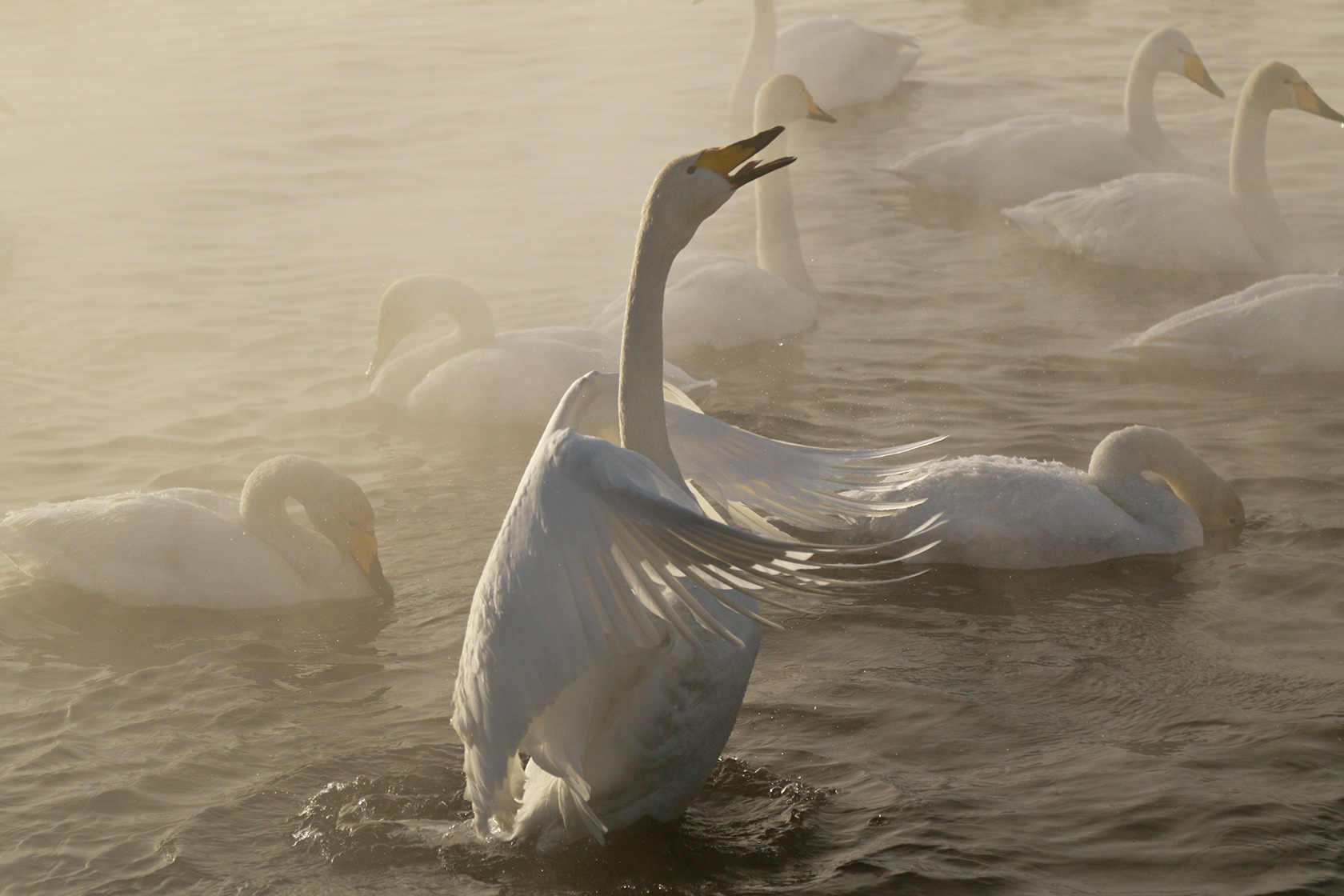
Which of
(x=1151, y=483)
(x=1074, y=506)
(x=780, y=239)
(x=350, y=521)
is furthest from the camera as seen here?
(x=780, y=239)

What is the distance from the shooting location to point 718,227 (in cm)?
1202

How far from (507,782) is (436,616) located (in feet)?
7.83

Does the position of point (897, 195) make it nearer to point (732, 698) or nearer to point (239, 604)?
point (239, 604)

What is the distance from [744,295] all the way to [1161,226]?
10.1ft

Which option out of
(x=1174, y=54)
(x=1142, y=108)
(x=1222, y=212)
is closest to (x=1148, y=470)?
(x=1222, y=212)

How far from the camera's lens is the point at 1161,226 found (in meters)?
9.75

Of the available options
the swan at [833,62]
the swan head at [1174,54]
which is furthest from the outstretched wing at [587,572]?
the swan at [833,62]

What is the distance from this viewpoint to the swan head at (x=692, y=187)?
3.94m

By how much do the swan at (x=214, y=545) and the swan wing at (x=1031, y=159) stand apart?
689 cm

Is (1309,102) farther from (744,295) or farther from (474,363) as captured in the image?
(474,363)

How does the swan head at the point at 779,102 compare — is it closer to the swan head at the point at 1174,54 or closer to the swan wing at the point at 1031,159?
the swan wing at the point at 1031,159

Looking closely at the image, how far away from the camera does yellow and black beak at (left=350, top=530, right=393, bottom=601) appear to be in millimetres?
6340

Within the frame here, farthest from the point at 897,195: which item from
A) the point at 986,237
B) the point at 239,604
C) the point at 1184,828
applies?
the point at 1184,828

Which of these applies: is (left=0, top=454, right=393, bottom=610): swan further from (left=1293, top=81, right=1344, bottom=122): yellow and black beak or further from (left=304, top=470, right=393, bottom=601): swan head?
(left=1293, top=81, right=1344, bottom=122): yellow and black beak
